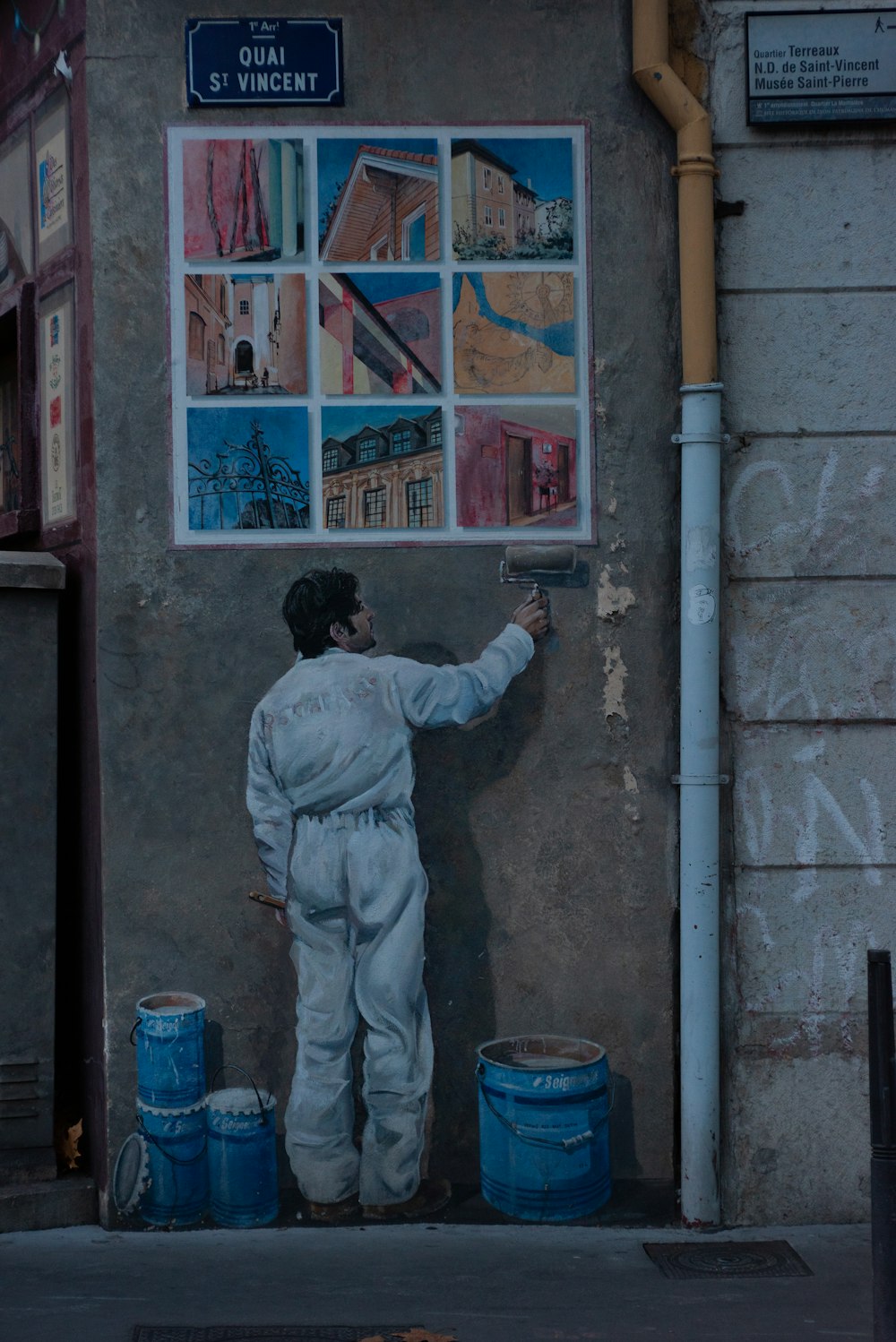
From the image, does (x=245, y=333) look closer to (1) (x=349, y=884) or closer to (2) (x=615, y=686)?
(2) (x=615, y=686)

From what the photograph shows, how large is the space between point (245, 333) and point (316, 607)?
995 millimetres

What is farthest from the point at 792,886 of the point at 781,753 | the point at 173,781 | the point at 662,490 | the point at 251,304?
the point at 251,304

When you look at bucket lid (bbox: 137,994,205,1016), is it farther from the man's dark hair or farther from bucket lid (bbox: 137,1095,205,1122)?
the man's dark hair

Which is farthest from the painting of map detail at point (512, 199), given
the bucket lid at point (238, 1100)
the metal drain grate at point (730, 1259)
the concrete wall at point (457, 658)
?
the metal drain grate at point (730, 1259)

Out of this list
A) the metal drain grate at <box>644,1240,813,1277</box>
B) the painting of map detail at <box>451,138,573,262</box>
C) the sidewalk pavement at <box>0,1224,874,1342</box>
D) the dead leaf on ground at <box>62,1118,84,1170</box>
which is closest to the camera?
the sidewalk pavement at <box>0,1224,874,1342</box>

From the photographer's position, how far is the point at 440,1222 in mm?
4602

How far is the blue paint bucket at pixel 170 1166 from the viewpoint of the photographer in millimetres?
4566

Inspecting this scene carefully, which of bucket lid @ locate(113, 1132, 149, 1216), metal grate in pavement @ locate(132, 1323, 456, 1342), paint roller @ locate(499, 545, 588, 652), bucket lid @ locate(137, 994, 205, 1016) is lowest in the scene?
metal grate in pavement @ locate(132, 1323, 456, 1342)

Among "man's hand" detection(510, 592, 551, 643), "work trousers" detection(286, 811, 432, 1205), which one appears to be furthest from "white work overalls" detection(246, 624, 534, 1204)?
"man's hand" detection(510, 592, 551, 643)

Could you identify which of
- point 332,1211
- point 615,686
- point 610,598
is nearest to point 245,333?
point 610,598

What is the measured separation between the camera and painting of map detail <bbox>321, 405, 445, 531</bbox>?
15.4 ft

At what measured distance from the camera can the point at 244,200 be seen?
4668 mm

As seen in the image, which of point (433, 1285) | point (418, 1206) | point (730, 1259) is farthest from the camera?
point (418, 1206)

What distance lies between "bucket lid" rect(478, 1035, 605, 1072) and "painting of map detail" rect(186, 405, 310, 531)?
1941mm
